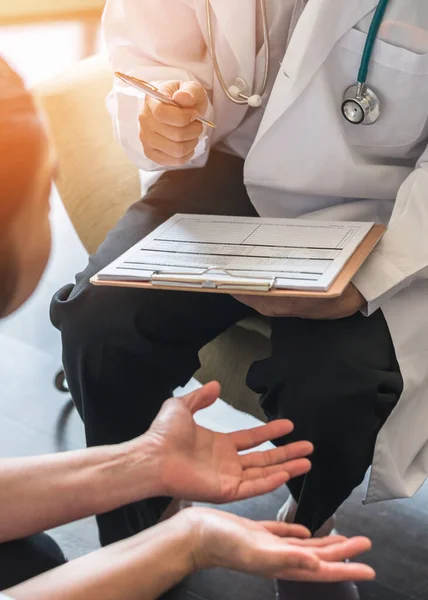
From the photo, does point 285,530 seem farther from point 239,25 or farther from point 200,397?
point 239,25

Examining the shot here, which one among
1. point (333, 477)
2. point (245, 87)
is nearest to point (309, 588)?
point (333, 477)

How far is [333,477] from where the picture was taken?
0.88m

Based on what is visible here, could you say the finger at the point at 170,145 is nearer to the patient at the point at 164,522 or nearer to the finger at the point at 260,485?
the patient at the point at 164,522

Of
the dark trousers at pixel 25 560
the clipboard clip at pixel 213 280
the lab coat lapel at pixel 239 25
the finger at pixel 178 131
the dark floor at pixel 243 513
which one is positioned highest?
the lab coat lapel at pixel 239 25

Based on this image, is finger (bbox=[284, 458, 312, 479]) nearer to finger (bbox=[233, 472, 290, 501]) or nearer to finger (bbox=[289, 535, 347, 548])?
finger (bbox=[233, 472, 290, 501])

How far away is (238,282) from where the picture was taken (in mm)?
758

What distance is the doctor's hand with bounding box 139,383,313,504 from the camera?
0.80 metres

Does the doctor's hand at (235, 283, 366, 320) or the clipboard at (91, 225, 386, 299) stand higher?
the clipboard at (91, 225, 386, 299)

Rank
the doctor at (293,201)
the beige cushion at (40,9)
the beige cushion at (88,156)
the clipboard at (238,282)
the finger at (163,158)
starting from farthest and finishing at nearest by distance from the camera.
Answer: the beige cushion at (40,9) < the beige cushion at (88,156) < the finger at (163,158) < the doctor at (293,201) < the clipboard at (238,282)

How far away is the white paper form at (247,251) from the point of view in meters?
0.78

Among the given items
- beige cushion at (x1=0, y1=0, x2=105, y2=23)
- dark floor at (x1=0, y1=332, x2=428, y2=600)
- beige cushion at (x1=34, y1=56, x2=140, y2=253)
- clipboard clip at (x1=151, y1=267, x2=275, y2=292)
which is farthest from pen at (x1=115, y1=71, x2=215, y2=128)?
beige cushion at (x1=0, y1=0, x2=105, y2=23)

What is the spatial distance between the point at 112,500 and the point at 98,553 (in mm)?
91

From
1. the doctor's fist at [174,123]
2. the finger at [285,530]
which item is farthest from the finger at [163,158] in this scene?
the finger at [285,530]

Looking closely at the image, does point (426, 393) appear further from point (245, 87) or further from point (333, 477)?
point (245, 87)
